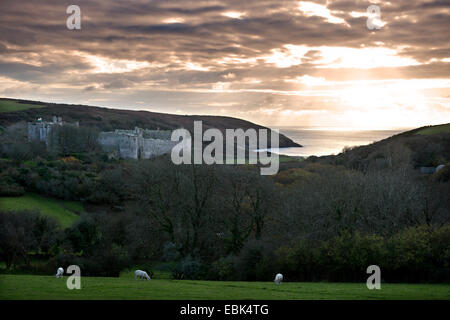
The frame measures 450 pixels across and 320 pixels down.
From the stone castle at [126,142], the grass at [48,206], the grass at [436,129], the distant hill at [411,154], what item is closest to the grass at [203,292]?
the grass at [48,206]

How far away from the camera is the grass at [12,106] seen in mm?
136975

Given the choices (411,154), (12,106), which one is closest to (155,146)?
(411,154)

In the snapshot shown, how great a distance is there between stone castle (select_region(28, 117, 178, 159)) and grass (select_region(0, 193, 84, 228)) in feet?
112

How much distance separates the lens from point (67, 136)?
3996 inches

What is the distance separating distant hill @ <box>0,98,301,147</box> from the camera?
136m

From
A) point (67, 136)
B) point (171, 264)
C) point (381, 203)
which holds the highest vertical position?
point (67, 136)

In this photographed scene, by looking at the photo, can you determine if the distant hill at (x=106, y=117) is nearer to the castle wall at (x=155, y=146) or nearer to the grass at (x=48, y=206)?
the castle wall at (x=155, y=146)

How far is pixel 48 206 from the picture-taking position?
195 ft
